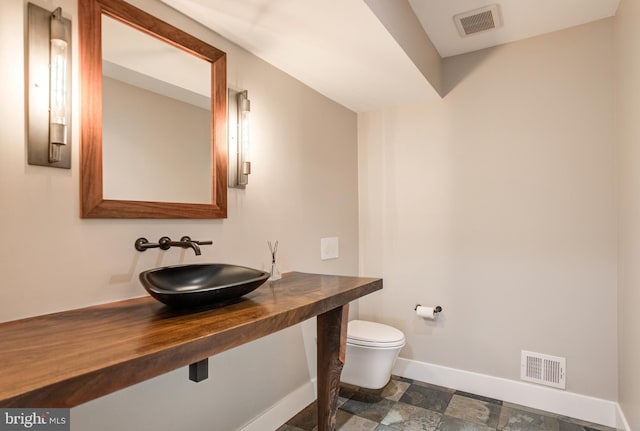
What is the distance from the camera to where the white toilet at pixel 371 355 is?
235 cm

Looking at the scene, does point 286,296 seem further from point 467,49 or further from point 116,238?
point 467,49

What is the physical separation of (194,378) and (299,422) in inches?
48.4

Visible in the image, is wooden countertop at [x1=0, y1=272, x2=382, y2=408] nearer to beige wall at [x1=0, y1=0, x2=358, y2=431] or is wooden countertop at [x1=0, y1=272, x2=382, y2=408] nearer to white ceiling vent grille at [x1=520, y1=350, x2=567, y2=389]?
beige wall at [x1=0, y1=0, x2=358, y2=431]

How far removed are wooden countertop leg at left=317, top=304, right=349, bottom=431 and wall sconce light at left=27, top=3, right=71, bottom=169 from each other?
1.34m

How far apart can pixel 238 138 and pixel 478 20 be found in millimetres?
1654

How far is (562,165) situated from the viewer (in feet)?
7.57

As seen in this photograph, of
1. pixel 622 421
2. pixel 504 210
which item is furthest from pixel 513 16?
pixel 622 421

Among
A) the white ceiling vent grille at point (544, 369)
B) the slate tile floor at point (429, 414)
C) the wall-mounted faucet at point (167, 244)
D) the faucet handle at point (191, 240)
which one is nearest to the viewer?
the wall-mounted faucet at point (167, 244)

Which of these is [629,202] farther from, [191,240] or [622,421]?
[191,240]

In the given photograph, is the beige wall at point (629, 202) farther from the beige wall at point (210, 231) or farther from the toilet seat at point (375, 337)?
the beige wall at point (210, 231)

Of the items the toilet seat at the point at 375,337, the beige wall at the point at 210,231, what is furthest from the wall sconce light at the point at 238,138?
the toilet seat at the point at 375,337

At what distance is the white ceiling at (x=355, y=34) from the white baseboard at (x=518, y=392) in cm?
204

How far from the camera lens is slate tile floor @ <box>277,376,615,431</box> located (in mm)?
2127

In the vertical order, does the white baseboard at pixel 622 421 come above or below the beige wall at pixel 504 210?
below
